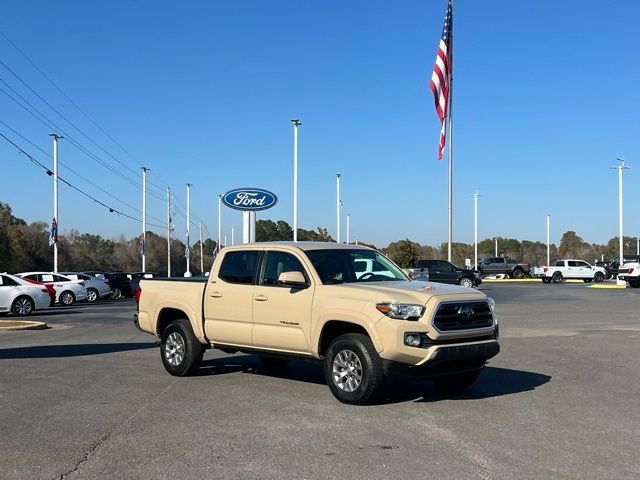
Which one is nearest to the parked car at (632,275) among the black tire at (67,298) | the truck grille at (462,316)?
the black tire at (67,298)

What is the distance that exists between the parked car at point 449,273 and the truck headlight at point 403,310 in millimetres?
29372

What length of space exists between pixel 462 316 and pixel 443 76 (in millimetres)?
25303

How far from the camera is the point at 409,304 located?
7809 millimetres

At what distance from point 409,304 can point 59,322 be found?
1639cm

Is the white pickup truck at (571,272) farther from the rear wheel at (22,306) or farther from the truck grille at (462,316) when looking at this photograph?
the truck grille at (462,316)

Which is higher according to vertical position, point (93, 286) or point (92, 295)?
point (93, 286)

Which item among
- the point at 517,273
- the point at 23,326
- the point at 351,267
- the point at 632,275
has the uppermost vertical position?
the point at 351,267

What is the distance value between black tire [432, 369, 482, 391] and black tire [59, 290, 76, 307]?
2553 centimetres

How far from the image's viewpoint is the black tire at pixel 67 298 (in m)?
31.1

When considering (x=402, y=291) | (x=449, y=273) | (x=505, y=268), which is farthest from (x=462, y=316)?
(x=505, y=268)

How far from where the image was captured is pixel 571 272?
51.8 m

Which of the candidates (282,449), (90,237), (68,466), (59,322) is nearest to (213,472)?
(282,449)

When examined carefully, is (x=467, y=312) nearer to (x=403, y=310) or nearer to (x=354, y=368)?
(x=403, y=310)

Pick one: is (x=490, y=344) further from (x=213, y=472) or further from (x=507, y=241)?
(x=507, y=241)
